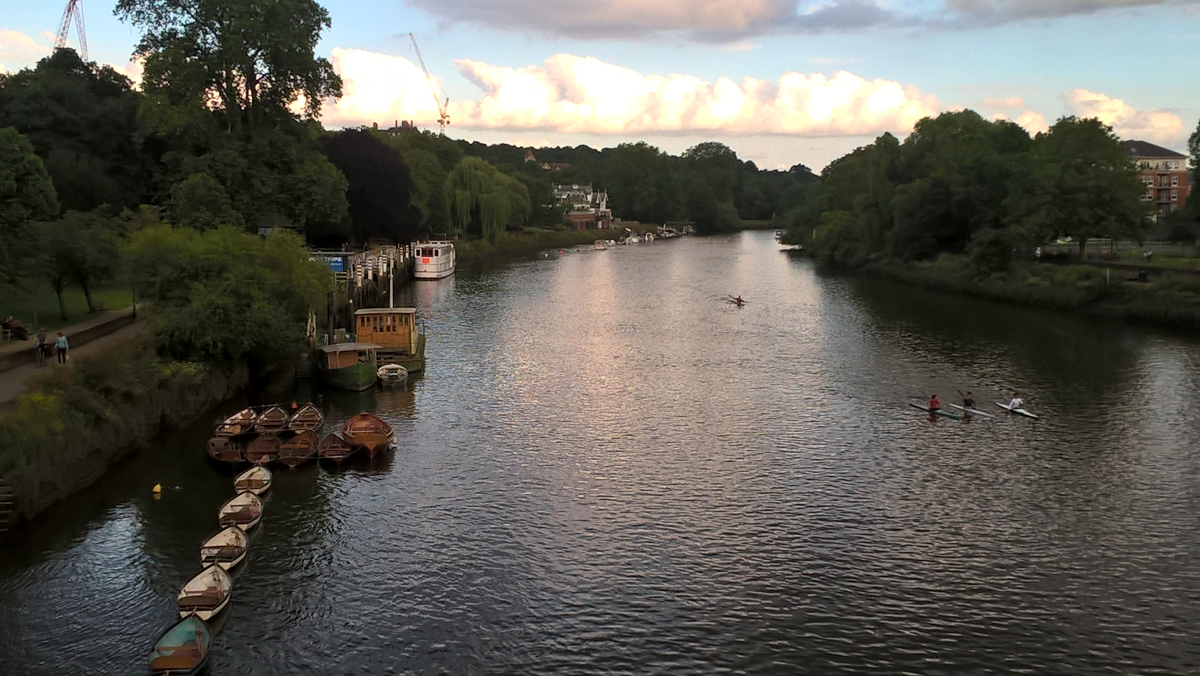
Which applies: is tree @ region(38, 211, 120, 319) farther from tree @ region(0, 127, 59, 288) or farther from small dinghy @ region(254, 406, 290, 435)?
small dinghy @ region(254, 406, 290, 435)

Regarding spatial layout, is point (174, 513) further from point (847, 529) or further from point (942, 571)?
point (942, 571)

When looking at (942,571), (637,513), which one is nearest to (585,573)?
(637,513)

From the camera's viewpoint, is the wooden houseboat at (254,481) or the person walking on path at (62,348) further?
the person walking on path at (62,348)

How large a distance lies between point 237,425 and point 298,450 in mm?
3573

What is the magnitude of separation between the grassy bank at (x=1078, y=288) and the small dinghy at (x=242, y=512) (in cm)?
5695

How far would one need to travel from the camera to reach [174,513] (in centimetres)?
2856

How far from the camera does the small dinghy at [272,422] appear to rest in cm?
3594

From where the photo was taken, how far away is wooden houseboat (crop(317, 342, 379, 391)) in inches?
1753

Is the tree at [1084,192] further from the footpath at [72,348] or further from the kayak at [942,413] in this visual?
the footpath at [72,348]

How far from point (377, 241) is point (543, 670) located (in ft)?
306

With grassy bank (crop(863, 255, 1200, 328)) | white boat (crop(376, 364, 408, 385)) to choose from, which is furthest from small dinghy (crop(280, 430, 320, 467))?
grassy bank (crop(863, 255, 1200, 328))

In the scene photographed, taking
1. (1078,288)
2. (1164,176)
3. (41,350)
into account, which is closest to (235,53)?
(41,350)

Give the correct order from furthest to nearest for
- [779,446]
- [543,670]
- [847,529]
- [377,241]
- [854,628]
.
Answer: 1. [377,241]
2. [779,446]
3. [847,529]
4. [854,628]
5. [543,670]

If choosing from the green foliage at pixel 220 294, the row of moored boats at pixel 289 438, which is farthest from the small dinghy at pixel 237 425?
the green foliage at pixel 220 294
